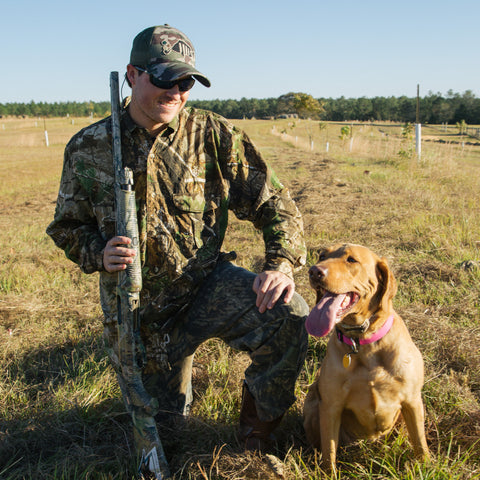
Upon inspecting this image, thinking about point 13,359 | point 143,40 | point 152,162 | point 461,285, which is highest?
point 143,40

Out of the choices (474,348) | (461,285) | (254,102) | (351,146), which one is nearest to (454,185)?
(461,285)

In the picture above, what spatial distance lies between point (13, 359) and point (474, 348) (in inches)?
138

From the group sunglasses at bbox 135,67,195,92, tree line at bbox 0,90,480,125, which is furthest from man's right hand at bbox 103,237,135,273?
tree line at bbox 0,90,480,125

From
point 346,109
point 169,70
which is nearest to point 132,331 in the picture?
point 169,70

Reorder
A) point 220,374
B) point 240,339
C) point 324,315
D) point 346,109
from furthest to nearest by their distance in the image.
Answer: point 346,109 → point 220,374 → point 240,339 → point 324,315

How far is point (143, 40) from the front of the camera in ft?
8.77

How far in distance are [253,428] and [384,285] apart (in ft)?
3.64

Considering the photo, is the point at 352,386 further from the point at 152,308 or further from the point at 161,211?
the point at 161,211

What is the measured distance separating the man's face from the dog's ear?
1487 millimetres

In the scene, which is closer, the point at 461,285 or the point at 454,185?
the point at 461,285

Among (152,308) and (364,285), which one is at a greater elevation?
(364,285)

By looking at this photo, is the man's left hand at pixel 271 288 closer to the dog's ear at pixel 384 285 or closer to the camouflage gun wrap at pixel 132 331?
the dog's ear at pixel 384 285

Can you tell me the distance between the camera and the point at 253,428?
262 centimetres

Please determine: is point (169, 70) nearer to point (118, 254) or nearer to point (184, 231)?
point (184, 231)
